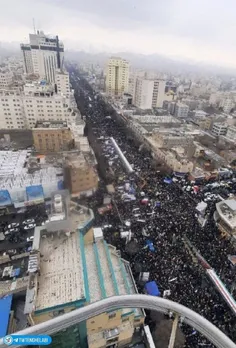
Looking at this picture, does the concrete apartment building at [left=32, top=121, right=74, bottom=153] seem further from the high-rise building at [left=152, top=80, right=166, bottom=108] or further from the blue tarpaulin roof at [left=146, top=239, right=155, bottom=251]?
the high-rise building at [left=152, top=80, right=166, bottom=108]

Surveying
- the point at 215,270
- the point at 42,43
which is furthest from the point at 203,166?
the point at 42,43

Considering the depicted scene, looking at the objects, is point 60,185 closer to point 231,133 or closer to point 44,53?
point 231,133

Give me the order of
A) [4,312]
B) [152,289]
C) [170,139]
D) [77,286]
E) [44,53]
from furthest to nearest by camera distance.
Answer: [44,53] → [170,139] → [152,289] → [4,312] → [77,286]

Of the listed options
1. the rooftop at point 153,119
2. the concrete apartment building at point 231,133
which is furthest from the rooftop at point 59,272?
the concrete apartment building at point 231,133

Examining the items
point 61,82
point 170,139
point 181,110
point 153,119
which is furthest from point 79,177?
point 181,110

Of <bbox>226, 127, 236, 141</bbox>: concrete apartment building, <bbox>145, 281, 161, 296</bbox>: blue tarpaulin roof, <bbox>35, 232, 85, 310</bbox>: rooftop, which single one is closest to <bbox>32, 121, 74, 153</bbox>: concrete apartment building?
<bbox>35, 232, 85, 310</bbox>: rooftop

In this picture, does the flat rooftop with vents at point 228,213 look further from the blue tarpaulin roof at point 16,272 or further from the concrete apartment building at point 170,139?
the blue tarpaulin roof at point 16,272
